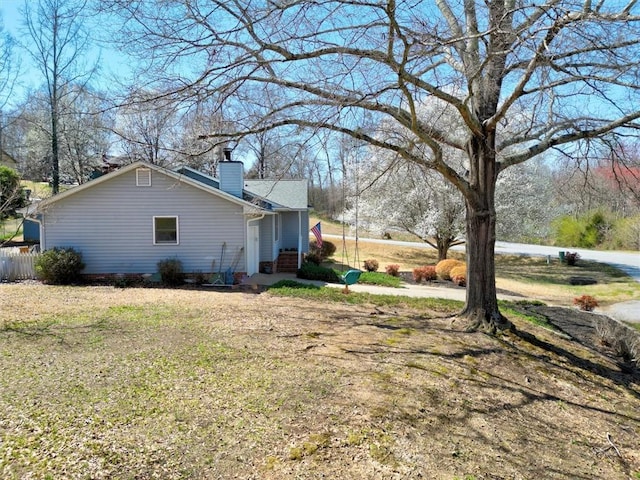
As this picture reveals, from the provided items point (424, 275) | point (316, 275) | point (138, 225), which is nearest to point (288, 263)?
point (316, 275)

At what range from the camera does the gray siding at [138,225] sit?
1369 cm

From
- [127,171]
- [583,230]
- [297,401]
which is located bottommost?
[297,401]

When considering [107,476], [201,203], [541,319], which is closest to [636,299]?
[541,319]

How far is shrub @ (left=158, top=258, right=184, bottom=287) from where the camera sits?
13406 mm

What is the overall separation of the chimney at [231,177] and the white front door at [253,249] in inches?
57.2

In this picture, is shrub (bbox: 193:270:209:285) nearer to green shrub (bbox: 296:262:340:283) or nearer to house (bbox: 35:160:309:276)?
house (bbox: 35:160:309:276)

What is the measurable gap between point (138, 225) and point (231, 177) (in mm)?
3611

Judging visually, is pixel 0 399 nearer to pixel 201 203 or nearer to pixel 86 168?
pixel 201 203

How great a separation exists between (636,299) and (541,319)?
→ 8.56 m

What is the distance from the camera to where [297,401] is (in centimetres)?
495

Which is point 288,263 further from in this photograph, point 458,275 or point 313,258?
point 458,275

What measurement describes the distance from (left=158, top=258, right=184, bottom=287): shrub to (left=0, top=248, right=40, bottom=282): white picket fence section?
12.2 feet

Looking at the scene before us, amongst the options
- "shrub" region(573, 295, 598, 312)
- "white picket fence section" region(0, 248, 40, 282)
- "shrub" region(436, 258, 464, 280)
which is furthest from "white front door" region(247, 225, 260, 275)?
"shrub" region(573, 295, 598, 312)

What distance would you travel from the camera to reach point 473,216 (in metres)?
8.59
